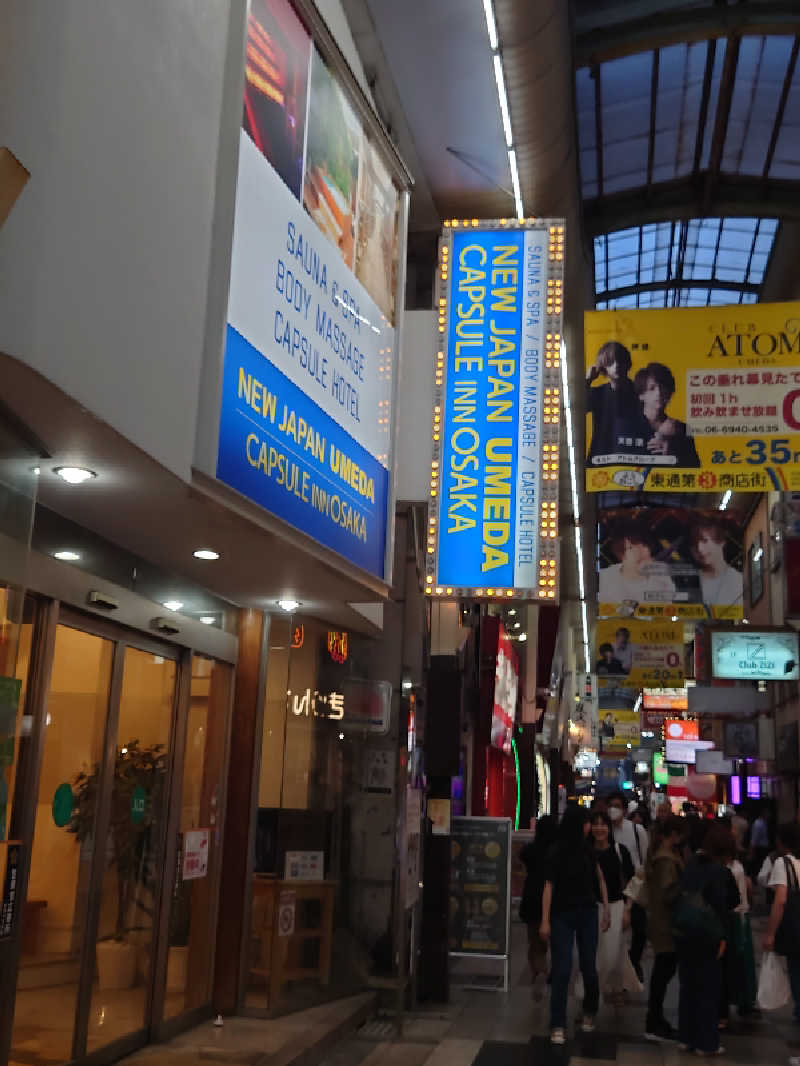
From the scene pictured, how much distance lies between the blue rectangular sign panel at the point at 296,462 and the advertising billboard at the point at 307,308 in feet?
0.04

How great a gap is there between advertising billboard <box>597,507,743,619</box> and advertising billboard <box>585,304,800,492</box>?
8.51 metres

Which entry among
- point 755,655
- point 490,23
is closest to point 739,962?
point 490,23

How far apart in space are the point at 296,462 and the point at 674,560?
Result: 14840 millimetres

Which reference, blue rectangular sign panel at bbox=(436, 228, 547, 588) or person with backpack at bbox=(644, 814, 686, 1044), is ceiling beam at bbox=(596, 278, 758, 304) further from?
person with backpack at bbox=(644, 814, 686, 1044)

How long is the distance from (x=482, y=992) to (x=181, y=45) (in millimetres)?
8878

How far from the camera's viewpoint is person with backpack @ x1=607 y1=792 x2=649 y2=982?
10812mm

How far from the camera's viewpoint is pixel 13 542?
4680mm

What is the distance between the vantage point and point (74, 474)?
17.7 feet

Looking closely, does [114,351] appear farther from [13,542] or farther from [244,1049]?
[244,1049]

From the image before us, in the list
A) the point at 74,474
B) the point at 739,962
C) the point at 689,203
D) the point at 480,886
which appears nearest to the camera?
the point at 74,474

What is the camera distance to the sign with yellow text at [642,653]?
90.5 feet

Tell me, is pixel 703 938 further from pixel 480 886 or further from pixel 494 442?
pixel 494 442

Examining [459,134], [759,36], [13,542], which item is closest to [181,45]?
[13,542]

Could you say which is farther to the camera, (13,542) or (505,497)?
(505,497)
